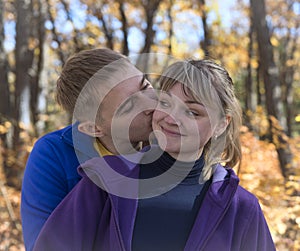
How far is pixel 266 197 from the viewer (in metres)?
4.34

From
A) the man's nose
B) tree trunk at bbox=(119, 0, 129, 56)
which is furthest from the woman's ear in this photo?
tree trunk at bbox=(119, 0, 129, 56)

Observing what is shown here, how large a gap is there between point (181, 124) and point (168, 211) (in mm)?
308

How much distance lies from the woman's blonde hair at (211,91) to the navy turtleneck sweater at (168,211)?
0.23ft

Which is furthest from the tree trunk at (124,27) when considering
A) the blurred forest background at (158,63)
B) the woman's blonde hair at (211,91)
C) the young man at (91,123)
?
the woman's blonde hair at (211,91)

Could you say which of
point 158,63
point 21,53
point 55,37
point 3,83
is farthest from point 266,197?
point 55,37

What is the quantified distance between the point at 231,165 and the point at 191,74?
49 centimetres

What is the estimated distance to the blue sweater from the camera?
165cm

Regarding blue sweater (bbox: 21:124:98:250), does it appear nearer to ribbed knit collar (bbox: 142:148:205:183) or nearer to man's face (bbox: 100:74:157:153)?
man's face (bbox: 100:74:157:153)

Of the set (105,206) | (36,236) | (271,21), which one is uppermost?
(105,206)

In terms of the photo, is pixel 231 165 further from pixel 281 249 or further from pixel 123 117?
pixel 281 249

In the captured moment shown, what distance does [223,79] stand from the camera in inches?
65.7

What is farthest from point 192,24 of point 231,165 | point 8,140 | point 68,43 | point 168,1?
point 231,165

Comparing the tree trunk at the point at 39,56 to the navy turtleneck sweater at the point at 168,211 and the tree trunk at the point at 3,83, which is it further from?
the navy turtleneck sweater at the point at 168,211

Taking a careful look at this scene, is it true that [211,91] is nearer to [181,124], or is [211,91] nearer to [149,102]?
[181,124]
